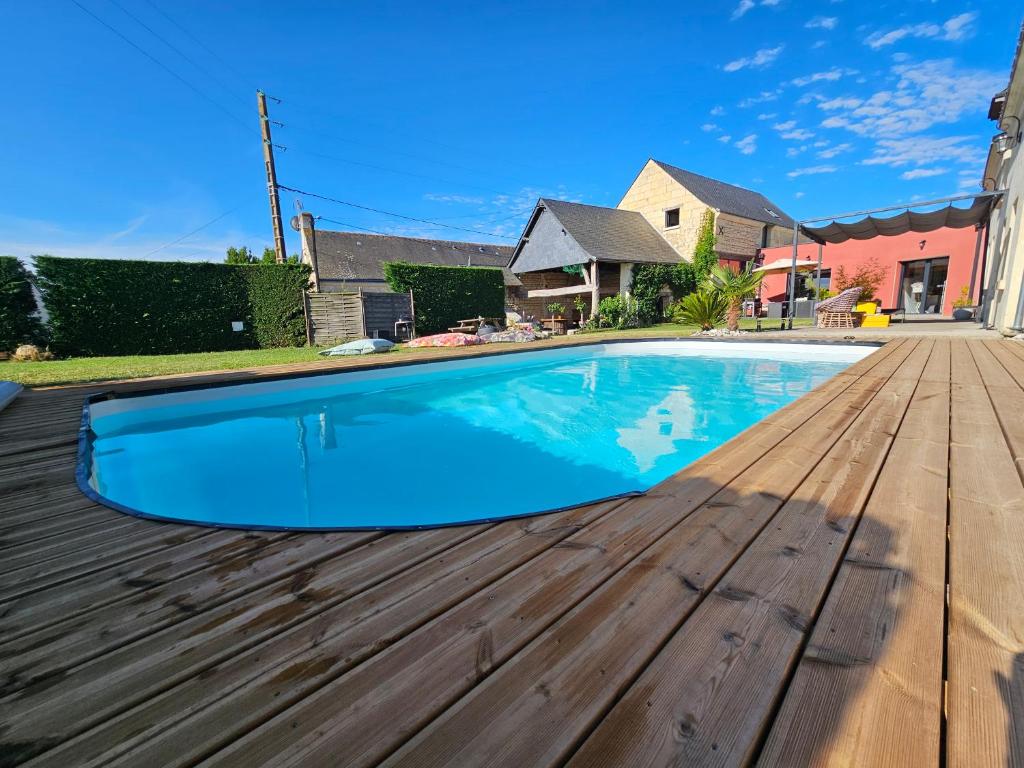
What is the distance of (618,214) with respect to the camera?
18.8 metres

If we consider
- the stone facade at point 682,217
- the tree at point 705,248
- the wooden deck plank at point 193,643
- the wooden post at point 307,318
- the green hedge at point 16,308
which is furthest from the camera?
the stone facade at point 682,217

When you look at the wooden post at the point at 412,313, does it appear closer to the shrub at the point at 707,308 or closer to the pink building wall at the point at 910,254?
the shrub at the point at 707,308

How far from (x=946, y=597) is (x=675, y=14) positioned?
17.5 meters

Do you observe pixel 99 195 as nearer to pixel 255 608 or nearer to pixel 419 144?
pixel 419 144

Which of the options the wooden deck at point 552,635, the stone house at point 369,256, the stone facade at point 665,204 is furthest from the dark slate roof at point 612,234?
the wooden deck at point 552,635

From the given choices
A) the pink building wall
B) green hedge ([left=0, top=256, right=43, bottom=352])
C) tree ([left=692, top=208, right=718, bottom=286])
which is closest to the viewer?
green hedge ([left=0, top=256, right=43, bottom=352])

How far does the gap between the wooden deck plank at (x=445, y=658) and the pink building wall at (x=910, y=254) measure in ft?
57.6

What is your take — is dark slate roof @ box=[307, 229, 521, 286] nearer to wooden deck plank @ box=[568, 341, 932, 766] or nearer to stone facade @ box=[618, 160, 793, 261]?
stone facade @ box=[618, 160, 793, 261]

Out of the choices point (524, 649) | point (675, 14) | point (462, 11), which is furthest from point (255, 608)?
point (675, 14)

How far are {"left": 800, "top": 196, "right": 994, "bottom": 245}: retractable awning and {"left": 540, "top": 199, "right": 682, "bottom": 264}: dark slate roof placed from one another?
5.82 m

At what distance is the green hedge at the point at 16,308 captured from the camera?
8.80 meters

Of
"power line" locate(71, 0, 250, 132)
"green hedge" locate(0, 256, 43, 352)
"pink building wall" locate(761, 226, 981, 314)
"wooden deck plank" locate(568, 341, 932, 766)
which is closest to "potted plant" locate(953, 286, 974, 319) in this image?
"pink building wall" locate(761, 226, 981, 314)

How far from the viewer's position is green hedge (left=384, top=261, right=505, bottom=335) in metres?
12.8

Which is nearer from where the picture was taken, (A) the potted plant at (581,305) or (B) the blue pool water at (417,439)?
(B) the blue pool water at (417,439)
